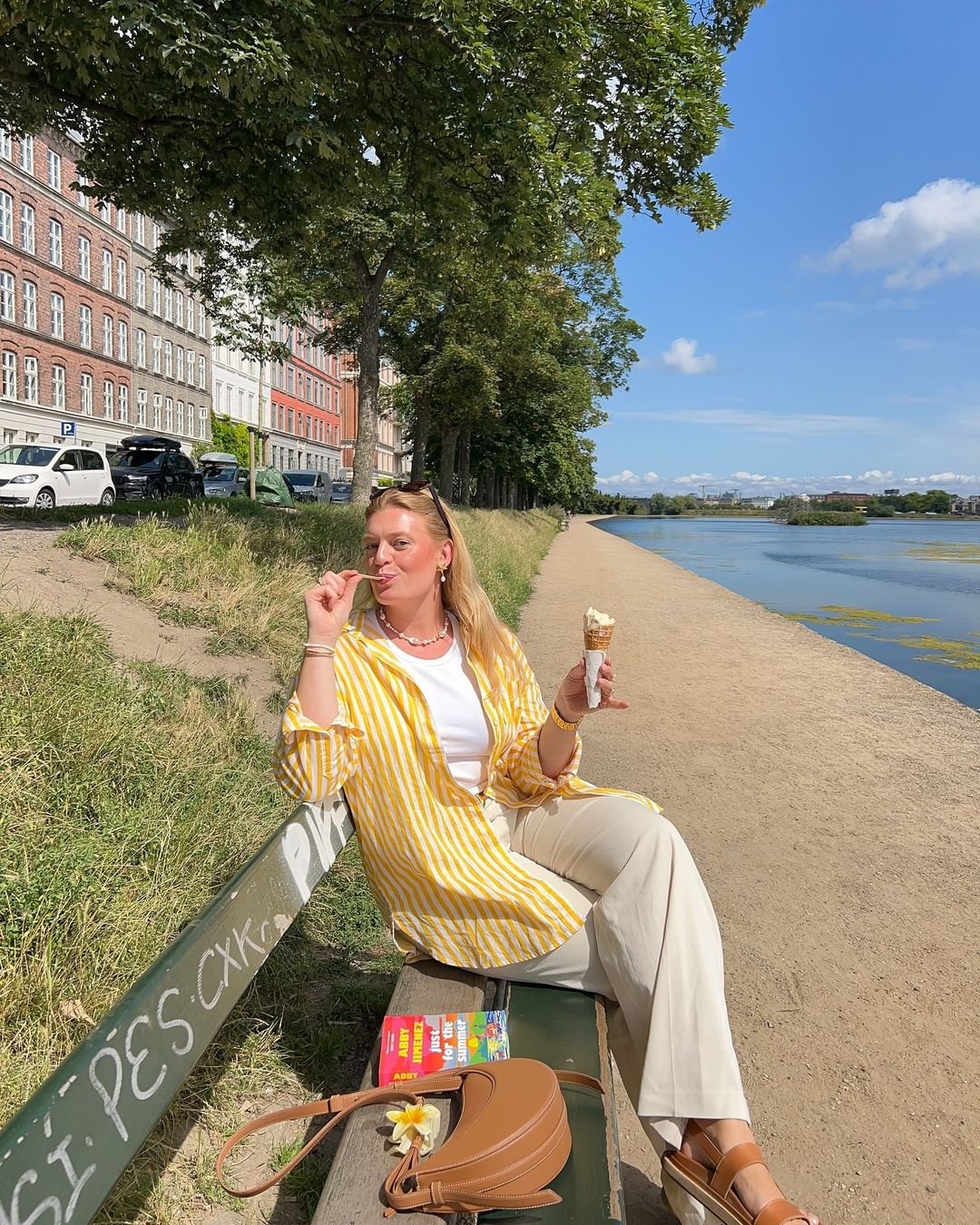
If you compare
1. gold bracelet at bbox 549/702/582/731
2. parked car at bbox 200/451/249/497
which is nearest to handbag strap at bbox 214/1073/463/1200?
gold bracelet at bbox 549/702/582/731

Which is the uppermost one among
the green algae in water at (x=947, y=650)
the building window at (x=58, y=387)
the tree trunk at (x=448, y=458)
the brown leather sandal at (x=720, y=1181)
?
the building window at (x=58, y=387)

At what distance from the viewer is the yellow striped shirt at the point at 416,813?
2275 mm

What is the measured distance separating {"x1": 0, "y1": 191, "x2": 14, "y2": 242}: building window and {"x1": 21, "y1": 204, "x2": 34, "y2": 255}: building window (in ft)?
2.62

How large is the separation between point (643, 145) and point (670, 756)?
6.23 meters

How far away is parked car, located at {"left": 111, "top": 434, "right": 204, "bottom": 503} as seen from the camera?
78.3ft

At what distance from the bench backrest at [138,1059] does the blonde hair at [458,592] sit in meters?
0.75

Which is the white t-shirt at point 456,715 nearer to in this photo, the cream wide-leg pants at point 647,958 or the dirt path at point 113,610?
the cream wide-leg pants at point 647,958

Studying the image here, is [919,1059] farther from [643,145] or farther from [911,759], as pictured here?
[643,145]

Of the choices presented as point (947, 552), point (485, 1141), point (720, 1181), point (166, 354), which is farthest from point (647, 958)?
point (166, 354)

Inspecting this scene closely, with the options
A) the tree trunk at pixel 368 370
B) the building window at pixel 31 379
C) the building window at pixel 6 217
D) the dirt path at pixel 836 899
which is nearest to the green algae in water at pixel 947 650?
the dirt path at pixel 836 899

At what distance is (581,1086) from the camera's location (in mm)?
1948

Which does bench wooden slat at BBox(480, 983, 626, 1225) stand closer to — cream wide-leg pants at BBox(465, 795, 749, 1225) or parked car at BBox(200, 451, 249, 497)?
cream wide-leg pants at BBox(465, 795, 749, 1225)

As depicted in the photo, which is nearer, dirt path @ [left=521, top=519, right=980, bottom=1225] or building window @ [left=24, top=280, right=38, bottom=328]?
dirt path @ [left=521, top=519, right=980, bottom=1225]

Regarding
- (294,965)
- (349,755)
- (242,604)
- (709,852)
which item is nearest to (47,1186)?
(349,755)
